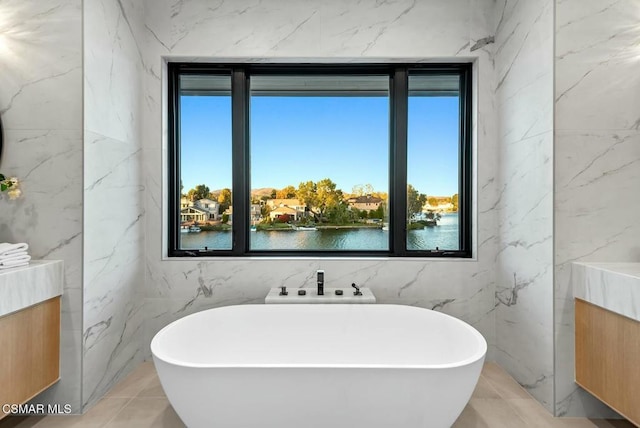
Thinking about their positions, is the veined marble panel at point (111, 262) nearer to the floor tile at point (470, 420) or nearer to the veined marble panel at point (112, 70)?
the veined marble panel at point (112, 70)

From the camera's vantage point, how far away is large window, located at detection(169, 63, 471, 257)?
111 inches

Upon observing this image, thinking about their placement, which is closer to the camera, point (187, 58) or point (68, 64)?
point (68, 64)

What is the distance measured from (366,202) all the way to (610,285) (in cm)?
161

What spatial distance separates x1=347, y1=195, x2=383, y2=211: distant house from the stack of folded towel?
6.83 ft

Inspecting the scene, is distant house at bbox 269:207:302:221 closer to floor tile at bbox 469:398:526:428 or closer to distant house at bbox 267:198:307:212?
distant house at bbox 267:198:307:212

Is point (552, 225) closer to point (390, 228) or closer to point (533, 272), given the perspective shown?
point (533, 272)

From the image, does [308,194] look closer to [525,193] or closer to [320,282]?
[320,282]

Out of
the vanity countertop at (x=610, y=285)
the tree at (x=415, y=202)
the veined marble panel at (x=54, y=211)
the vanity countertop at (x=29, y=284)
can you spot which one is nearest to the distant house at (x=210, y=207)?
the veined marble panel at (x=54, y=211)

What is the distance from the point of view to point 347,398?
1.48m

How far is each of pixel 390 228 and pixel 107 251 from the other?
78.6 inches

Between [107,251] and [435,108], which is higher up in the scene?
[435,108]

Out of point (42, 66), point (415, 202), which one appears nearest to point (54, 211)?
point (42, 66)

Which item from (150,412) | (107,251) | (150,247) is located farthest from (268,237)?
(150,412)

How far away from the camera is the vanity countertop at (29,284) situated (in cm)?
164
